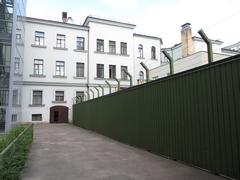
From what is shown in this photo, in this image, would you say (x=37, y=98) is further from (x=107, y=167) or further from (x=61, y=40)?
(x=107, y=167)

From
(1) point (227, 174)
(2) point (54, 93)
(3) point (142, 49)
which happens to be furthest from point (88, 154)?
(3) point (142, 49)

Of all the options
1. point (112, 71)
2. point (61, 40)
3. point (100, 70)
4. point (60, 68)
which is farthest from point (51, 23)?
point (112, 71)

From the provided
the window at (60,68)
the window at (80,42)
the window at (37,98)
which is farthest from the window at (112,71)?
the window at (37,98)

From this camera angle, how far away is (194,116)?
6141 millimetres

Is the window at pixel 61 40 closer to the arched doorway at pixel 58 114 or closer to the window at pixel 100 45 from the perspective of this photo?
the window at pixel 100 45

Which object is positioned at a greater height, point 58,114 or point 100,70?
point 100,70

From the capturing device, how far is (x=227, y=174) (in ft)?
16.8

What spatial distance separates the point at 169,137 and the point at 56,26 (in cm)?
2398

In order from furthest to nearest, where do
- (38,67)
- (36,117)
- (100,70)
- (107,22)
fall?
(107,22)
(100,70)
(38,67)
(36,117)

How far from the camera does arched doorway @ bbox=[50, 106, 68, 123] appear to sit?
26816 millimetres

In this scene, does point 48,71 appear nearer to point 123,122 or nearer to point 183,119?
point 123,122

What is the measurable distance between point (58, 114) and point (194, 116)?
22.7 metres

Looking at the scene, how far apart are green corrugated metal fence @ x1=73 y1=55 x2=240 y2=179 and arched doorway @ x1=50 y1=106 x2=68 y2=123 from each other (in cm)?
1822

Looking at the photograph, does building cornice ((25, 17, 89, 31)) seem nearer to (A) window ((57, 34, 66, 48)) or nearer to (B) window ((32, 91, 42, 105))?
(A) window ((57, 34, 66, 48))
